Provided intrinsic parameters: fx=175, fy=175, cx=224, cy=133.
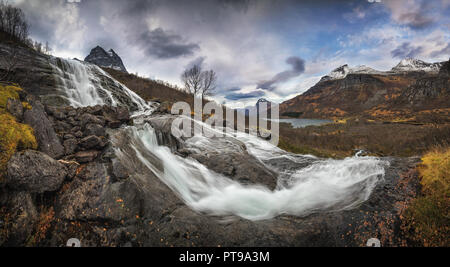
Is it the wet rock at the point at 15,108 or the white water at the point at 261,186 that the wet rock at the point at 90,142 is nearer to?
the white water at the point at 261,186

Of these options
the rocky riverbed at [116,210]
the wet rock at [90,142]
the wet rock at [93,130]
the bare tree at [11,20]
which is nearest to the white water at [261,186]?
the rocky riverbed at [116,210]

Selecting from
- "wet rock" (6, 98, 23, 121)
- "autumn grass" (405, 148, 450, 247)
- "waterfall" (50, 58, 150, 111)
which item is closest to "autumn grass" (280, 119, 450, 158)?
"autumn grass" (405, 148, 450, 247)

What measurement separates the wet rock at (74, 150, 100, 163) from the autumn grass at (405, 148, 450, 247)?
10232 millimetres

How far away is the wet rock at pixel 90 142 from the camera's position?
21.7 ft

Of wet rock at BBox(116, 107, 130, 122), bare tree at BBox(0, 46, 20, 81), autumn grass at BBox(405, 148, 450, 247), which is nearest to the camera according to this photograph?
autumn grass at BBox(405, 148, 450, 247)

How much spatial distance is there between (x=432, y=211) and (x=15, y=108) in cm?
1393

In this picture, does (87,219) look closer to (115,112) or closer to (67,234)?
(67,234)

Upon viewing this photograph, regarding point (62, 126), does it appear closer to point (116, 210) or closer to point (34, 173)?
point (34, 173)

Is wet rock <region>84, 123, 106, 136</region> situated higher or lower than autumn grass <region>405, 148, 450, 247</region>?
higher

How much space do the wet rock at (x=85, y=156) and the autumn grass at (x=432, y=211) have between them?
403 inches

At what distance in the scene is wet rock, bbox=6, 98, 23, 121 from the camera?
230 inches

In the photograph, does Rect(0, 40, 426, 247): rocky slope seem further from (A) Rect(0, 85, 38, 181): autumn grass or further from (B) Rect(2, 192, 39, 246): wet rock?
(A) Rect(0, 85, 38, 181): autumn grass
